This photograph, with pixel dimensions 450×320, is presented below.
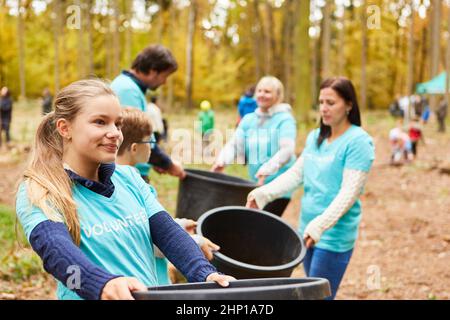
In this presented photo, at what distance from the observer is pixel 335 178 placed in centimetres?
329

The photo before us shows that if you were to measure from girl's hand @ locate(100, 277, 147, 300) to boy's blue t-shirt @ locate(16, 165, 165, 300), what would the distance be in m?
0.25

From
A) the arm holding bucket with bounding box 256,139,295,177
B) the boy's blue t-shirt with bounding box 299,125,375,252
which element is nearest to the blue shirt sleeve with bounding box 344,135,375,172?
the boy's blue t-shirt with bounding box 299,125,375,252

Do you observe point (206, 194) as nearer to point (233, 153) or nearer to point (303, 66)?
point (233, 153)

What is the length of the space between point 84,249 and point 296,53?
16.3m

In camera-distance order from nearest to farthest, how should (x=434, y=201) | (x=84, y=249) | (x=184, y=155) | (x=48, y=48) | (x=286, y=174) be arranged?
1. (x=84, y=249)
2. (x=286, y=174)
3. (x=434, y=201)
4. (x=184, y=155)
5. (x=48, y=48)

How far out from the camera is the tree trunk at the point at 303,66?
54.6 feet

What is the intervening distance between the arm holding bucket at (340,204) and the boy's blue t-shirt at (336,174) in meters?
0.05

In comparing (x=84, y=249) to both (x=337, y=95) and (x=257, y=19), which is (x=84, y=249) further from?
(x=257, y=19)

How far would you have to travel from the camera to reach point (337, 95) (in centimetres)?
327

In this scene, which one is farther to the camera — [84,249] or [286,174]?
[286,174]

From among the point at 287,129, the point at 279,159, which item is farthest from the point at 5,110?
the point at 279,159

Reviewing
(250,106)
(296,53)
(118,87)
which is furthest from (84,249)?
(296,53)

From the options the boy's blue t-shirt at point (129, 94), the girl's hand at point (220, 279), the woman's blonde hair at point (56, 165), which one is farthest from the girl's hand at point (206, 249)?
the boy's blue t-shirt at point (129, 94)

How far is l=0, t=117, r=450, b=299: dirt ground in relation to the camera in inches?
194
